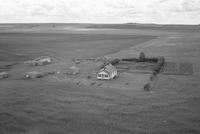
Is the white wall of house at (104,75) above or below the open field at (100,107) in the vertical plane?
above

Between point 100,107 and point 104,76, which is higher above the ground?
point 104,76

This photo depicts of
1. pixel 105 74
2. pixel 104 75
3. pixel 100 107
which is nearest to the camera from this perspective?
pixel 100 107

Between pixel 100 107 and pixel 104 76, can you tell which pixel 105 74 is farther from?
pixel 100 107

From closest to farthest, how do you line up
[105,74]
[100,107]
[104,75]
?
1. [100,107]
2. [105,74]
3. [104,75]

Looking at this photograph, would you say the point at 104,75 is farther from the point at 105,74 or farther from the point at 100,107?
the point at 100,107

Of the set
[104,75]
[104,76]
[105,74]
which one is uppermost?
[105,74]

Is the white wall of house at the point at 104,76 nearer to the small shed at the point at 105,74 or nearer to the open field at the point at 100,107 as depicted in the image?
the small shed at the point at 105,74

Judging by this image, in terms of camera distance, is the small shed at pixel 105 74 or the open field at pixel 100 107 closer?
the open field at pixel 100 107

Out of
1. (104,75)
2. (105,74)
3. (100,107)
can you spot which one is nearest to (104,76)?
(104,75)

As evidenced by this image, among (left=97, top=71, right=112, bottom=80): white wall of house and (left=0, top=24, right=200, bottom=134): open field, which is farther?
(left=97, top=71, right=112, bottom=80): white wall of house

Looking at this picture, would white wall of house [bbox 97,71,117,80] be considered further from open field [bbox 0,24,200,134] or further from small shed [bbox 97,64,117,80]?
open field [bbox 0,24,200,134]

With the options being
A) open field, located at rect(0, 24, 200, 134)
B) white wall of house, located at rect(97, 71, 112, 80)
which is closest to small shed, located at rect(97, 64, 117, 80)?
white wall of house, located at rect(97, 71, 112, 80)

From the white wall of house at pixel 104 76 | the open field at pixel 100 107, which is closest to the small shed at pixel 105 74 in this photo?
the white wall of house at pixel 104 76

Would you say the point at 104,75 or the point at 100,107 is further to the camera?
the point at 104,75
